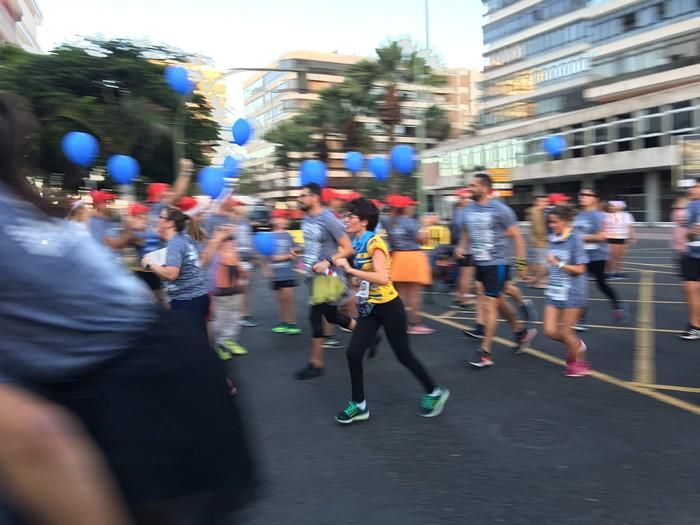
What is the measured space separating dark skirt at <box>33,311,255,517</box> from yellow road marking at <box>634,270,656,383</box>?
15.8ft

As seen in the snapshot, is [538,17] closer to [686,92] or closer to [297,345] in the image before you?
[686,92]

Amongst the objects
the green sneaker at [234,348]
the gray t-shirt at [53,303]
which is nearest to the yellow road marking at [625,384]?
the green sneaker at [234,348]

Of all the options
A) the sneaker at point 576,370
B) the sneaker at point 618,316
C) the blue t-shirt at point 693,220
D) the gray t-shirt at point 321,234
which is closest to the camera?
the sneaker at point 576,370

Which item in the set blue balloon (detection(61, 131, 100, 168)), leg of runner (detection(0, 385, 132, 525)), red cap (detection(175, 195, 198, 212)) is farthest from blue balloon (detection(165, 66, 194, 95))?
leg of runner (detection(0, 385, 132, 525))

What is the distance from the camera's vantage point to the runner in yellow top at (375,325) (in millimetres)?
4320

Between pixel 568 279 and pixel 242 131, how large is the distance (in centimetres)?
618

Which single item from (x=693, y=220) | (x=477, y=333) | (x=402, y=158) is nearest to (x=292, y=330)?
(x=477, y=333)

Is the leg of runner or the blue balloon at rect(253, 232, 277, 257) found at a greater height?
the blue balloon at rect(253, 232, 277, 257)

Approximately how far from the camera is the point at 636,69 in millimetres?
39344

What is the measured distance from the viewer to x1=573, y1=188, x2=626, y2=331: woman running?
770 centimetres

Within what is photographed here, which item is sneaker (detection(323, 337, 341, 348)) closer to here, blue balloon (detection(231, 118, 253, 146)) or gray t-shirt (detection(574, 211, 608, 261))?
gray t-shirt (detection(574, 211, 608, 261))

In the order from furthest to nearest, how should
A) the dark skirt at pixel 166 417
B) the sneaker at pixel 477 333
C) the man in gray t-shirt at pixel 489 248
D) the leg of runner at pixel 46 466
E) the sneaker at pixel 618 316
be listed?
the sneaker at pixel 618 316
the sneaker at pixel 477 333
the man in gray t-shirt at pixel 489 248
the dark skirt at pixel 166 417
the leg of runner at pixel 46 466

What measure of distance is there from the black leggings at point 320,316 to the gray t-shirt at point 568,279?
6.54 feet

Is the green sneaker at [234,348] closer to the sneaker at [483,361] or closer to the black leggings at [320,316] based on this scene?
the black leggings at [320,316]
